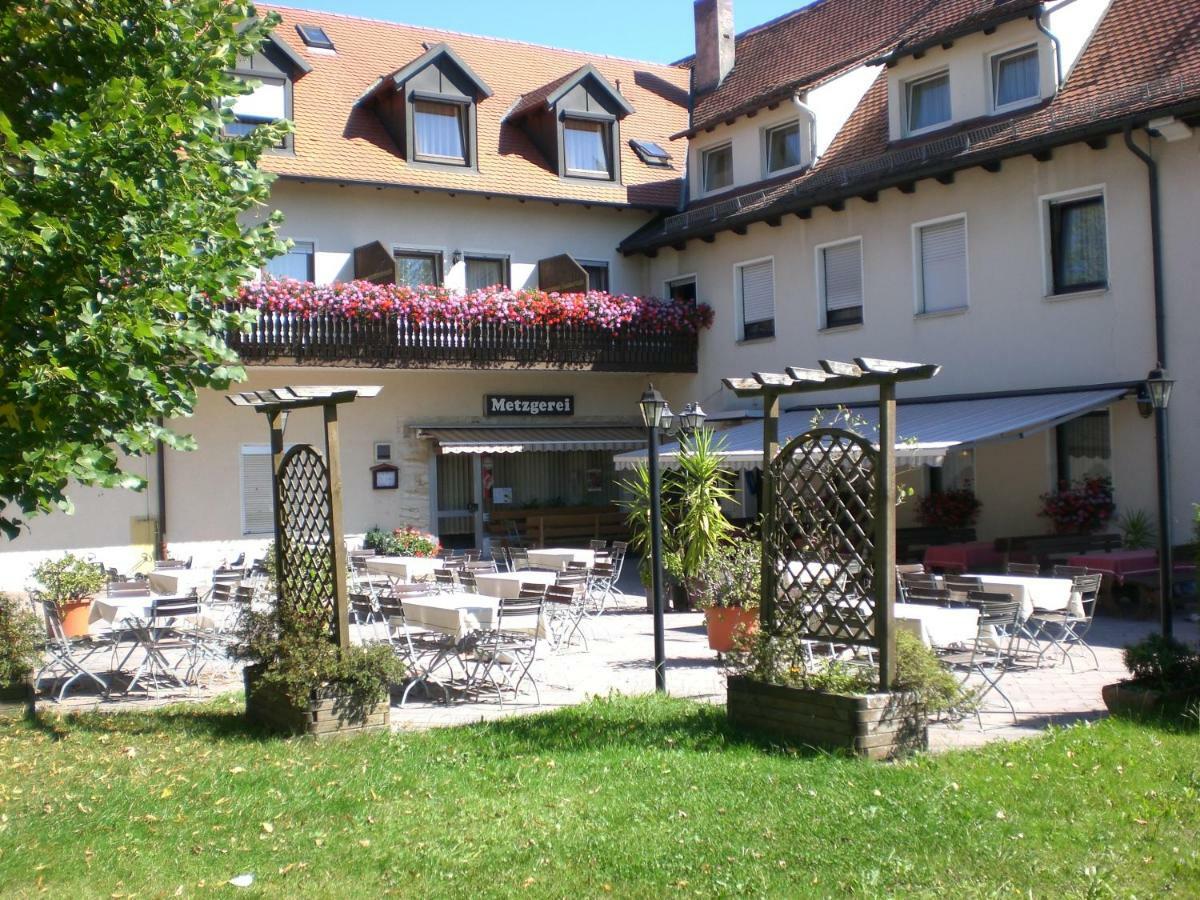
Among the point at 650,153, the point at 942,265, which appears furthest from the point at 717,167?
the point at 942,265

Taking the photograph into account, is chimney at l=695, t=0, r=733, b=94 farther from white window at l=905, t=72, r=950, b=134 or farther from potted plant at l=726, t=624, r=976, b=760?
potted plant at l=726, t=624, r=976, b=760

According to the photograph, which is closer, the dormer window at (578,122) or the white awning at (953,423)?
the white awning at (953,423)

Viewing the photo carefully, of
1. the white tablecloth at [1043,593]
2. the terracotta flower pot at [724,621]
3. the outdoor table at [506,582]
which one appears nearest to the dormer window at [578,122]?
the outdoor table at [506,582]

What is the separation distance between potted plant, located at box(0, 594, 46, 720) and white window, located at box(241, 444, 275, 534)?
10.5 meters

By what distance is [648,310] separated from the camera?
875 inches

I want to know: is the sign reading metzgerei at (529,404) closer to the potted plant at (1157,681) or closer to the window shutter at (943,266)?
the window shutter at (943,266)

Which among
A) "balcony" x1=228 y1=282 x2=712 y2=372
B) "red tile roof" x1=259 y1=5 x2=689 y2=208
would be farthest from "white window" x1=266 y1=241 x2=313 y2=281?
"balcony" x1=228 y1=282 x2=712 y2=372

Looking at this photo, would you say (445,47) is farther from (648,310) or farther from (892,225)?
(892,225)

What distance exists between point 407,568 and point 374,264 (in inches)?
271

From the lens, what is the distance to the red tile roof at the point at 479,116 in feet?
68.1

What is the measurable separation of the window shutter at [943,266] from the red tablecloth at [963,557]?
406 cm

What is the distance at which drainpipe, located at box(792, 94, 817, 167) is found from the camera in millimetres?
20781

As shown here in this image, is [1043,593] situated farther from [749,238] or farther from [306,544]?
[749,238]

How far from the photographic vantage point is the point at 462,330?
66.7 feet
